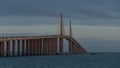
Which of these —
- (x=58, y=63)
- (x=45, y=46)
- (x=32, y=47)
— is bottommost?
(x=58, y=63)

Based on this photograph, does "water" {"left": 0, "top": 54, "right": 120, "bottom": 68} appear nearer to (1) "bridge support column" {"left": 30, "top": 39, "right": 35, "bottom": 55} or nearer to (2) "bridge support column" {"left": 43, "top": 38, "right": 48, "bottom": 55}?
(1) "bridge support column" {"left": 30, "top": 39, "right": 35, "bottom": 55}

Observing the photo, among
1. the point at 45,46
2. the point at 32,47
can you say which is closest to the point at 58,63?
the point at 32,47

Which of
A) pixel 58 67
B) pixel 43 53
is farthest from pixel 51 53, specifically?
pixel 58 67

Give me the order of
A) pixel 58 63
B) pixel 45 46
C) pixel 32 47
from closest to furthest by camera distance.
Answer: pixel 58 63, pixel 32 47, pixel 45 46

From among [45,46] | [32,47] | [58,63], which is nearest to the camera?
[58,63]

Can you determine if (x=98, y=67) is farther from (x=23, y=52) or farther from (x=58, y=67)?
(x=23, y=52)

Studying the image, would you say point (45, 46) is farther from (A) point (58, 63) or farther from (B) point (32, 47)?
(A) point (58, 63)

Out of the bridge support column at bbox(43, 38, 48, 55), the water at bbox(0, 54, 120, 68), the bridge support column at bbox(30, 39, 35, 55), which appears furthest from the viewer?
the bridge support column at bbox(43, 38, 48, 55)

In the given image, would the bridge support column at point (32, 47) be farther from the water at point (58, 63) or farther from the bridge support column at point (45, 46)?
the water at point (58, 63)

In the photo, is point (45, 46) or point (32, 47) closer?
point (32, 47)

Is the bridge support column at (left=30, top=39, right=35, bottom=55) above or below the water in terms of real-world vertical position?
above

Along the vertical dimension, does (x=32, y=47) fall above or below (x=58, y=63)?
above

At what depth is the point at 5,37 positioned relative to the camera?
178250 mm

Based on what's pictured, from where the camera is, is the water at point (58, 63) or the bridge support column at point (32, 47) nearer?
the water at point (58, 63)
